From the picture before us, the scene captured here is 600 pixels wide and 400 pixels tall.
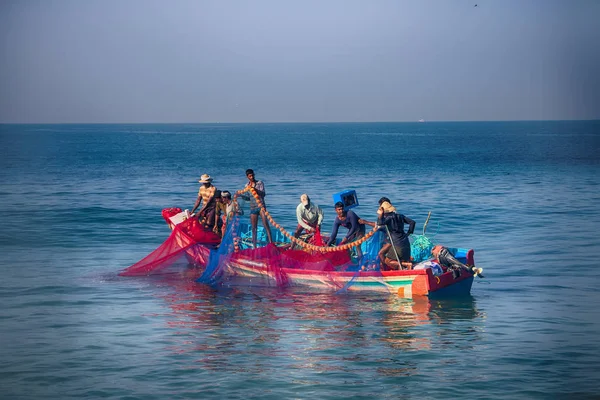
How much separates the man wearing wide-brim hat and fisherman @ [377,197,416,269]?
200 inches

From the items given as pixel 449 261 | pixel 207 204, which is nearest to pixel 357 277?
pixel 449 261

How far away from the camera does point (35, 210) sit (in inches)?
1375

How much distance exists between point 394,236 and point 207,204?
5.49 meters

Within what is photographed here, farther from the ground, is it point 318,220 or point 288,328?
point 318,220

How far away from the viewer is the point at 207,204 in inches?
800

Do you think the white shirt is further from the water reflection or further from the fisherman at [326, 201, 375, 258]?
the water reflection

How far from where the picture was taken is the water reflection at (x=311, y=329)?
12867mm

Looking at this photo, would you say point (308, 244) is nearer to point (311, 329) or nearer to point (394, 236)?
point (394, 236)

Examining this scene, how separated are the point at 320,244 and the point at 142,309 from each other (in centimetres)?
429

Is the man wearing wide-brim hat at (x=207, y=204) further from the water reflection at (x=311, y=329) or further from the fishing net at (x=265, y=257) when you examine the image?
the water reflection at (x=311, y=329)

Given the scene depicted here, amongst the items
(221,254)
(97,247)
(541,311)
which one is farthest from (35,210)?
(541,311)

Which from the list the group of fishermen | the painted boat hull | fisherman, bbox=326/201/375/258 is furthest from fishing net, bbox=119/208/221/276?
fisherman, bbox=326/201/375/258

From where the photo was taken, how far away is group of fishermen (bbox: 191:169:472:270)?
55.1 feet

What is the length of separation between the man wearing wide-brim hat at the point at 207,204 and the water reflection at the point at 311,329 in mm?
2692
